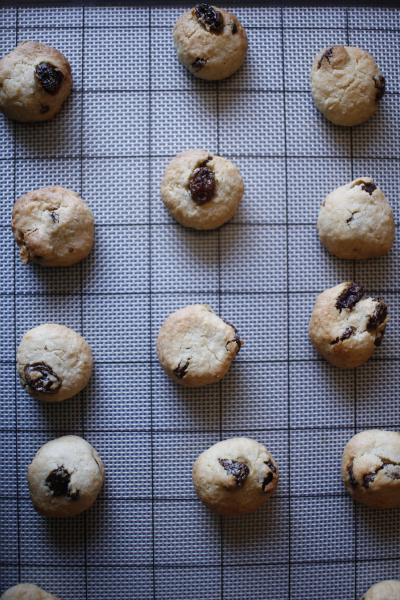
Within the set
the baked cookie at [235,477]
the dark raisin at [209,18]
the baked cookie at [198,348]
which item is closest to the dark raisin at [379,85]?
the dark raisin at [209,18]

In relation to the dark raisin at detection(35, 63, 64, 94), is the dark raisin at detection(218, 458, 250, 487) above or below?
below

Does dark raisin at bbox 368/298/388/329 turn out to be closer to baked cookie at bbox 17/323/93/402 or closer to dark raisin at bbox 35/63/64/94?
baked cookie at bbox 17/323/93/402

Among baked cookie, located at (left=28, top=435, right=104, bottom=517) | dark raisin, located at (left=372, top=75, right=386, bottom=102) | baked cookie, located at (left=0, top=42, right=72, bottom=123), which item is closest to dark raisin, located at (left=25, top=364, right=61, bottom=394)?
baked cookie, located at (left=28, top=435, right=104, bottom=517)

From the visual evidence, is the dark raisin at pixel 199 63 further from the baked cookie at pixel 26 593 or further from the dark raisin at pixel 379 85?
the baked cookie at pixel 26 593

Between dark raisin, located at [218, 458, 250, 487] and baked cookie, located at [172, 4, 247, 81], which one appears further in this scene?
baked cookie, located at [172, 4, 247, 81]

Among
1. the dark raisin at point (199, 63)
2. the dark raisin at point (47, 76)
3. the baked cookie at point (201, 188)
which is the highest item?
the dark raisin at point (199, 63)
